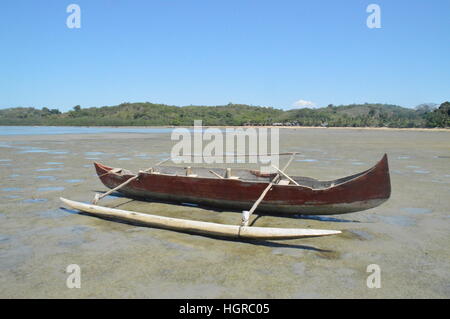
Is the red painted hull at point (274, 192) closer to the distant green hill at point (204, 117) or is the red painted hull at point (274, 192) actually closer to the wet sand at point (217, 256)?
the wet sand at point (217, 256)

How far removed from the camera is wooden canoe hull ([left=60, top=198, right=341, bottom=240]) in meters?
5.23

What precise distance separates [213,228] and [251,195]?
1.60 m

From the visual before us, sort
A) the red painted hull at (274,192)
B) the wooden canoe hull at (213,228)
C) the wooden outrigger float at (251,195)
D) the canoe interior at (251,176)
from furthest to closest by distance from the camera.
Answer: the canoe interior at (251,176), the red painted hull at (274,192), the wooden outrigger float at (251,195), the wooden canoe hull at (213,228)

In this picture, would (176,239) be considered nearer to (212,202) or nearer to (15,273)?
(212,202)

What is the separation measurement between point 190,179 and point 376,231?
3.93 m

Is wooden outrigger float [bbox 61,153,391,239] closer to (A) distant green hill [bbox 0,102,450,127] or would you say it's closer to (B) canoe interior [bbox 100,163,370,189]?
(B) canoe interior [bbox 100,163,370,189]

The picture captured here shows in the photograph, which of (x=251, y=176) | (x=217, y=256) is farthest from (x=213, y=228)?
(x=251, y=176)

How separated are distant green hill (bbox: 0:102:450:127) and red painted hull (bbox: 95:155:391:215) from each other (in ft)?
246

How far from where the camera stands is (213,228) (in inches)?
225

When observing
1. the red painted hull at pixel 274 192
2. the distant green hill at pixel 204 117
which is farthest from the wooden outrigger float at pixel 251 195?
the distant green hill at pixel 204 117

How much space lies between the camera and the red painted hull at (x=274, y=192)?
616 cm

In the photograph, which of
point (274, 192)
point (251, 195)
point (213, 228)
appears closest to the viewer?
point (213, 228)

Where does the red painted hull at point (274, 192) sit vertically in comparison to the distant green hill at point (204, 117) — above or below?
below

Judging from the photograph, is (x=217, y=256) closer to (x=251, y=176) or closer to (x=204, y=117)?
(x=251, y=176)
